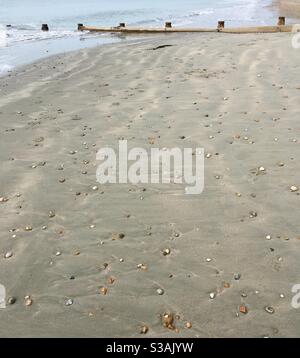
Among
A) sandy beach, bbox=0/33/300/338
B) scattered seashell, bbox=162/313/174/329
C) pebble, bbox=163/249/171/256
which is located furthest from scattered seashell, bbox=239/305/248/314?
pebble, bbox=163/249/171/256

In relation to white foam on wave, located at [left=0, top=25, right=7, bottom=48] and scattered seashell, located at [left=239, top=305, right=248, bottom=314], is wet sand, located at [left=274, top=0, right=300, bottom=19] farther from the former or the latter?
scattered seashell, located at [left=239, top=305, right=248, bottom=314]

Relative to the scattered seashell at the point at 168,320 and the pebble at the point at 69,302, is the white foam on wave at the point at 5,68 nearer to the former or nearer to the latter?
the pebble at the point at 69,302

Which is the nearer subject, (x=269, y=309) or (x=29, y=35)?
(x=269, y=309)

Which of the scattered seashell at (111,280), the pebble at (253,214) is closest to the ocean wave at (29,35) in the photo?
the pebble at (253,214)

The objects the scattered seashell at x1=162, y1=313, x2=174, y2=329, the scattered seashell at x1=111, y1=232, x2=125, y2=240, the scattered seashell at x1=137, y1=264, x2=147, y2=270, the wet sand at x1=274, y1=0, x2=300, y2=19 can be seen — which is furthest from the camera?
the wet sand at x1=274, y1=0, x2=300, y2=19

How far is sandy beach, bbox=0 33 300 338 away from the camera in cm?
334

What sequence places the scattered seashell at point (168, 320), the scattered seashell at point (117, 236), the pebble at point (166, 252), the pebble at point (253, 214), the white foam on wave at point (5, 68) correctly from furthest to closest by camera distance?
the white foam on wave at point (5, 68), the pebble at point (253, 214), the scattered seashell at point (117, 236), the pebble at point (166, 252), the scattered seashell at point (168, 320)

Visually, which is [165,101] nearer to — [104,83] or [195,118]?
[195,118]

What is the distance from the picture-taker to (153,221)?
4.45 meters

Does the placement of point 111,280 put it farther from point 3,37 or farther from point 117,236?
point 3,37

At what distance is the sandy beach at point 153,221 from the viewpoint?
3.34m

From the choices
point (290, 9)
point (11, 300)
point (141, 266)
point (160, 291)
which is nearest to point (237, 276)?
point (160, 291)
